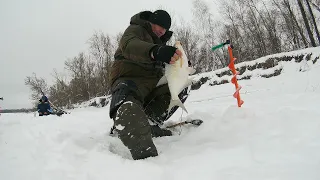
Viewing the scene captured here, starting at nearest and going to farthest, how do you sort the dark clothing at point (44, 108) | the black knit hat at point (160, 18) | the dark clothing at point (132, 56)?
the dark clothing at point (132, 56) < the black knit hat at point (160, 18) < the dark clothing at point (44, 108)

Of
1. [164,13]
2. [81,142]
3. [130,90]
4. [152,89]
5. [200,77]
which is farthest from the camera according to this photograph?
[200,77]

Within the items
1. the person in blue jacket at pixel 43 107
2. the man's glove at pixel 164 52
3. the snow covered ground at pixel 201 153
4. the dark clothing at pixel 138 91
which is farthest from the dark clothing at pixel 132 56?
the person in blue jacket at pixel 43 107

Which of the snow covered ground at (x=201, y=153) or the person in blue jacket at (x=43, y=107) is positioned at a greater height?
the snow covered ground at (x=201, y=153)

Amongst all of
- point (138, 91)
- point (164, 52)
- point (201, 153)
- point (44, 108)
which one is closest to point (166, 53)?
point (164, 52)

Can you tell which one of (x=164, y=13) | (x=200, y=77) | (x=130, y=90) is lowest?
(x=200, y=77)

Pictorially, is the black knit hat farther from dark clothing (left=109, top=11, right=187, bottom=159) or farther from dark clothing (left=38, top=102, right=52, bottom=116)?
dark clothing (left=38, top=102, right=52, bottom=116)

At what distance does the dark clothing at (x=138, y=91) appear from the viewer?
2.03 metres

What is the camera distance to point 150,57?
2.13 m

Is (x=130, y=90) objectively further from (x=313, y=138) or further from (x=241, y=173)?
(x=313, y=138)

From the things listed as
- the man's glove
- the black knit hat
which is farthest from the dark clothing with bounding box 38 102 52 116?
the man's glove

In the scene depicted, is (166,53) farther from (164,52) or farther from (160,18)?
(160,18)

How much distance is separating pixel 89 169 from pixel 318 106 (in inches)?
86.9

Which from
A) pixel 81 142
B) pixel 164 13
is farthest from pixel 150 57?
pixel 81 142

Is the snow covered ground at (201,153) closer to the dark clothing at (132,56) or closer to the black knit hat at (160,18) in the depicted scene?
the dark clothing at (132,56)
